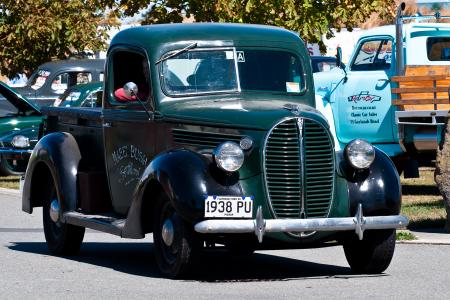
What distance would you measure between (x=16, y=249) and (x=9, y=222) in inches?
120

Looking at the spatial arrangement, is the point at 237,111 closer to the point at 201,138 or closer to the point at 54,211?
the point at 201,138

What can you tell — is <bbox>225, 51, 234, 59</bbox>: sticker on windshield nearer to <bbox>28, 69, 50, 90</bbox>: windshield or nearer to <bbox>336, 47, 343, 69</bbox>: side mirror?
<bbox>336, 47, 343, 69</bbox>: side mirror

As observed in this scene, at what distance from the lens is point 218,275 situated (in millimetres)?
10078

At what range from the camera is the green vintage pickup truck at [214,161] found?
30.4ft

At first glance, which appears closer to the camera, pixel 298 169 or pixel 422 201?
pixel 298 169

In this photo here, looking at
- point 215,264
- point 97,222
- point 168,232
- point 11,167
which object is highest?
point 168,232

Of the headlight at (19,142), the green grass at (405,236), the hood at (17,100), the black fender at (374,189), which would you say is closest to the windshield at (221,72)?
the black fender at (374,189)

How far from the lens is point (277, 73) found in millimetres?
10805

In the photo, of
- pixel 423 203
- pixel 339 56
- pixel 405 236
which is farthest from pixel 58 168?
pixel 339 56

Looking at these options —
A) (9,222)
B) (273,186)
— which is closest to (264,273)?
(273,186)

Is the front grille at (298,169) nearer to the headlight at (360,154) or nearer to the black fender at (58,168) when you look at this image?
the headlight at (360,154)

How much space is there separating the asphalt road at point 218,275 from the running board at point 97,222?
1.16 feet

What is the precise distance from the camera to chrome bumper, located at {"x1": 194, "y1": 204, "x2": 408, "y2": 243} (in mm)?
8938

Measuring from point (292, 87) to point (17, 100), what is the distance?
11.5 meters
